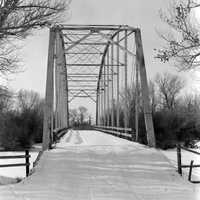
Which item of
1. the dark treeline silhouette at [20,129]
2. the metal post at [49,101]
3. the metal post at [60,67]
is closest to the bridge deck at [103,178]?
the metal post at [49,101]

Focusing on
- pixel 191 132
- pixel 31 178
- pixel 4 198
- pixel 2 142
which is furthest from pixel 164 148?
pixel 4 198

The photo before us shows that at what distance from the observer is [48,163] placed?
9875mm

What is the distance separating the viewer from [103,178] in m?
8.37

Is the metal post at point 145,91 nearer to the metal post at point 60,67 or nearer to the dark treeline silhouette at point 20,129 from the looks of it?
the metal post at point 60,67

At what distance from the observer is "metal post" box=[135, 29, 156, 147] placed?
1279 centimetres

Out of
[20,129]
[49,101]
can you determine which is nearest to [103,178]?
[49,101]

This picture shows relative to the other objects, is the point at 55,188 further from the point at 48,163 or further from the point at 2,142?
the point at 2,142

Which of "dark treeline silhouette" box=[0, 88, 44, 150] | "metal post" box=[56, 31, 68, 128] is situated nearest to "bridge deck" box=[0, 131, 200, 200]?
"metal post" box=[56, 31, 68, 128]

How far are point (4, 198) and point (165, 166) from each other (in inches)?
191

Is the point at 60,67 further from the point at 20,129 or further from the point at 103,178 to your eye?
the point at 103,178

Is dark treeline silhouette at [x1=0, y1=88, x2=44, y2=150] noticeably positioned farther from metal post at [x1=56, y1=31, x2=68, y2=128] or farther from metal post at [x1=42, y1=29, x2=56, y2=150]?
metal post at [x1=42, y1=29, x2=56, y2=150]

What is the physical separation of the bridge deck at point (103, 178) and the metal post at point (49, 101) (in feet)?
3.24

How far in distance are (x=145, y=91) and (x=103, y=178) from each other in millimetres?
6236

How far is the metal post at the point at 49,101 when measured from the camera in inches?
490
